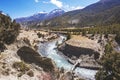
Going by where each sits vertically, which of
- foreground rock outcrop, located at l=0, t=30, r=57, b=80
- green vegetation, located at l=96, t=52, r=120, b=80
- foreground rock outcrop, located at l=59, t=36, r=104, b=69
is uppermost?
foreground rock outcrop, located at l=0, t=30, r=57, b=80

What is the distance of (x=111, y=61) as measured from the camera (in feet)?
148

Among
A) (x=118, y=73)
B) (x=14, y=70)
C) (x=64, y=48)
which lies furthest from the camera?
(x=64, y=48)

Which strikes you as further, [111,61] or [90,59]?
[90,59]

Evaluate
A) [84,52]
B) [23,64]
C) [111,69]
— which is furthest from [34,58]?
[84,52]

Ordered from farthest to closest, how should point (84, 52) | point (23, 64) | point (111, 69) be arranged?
point (84, 52) < point (111, 69) < point (23, 64)

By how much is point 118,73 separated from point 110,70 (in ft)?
6.99

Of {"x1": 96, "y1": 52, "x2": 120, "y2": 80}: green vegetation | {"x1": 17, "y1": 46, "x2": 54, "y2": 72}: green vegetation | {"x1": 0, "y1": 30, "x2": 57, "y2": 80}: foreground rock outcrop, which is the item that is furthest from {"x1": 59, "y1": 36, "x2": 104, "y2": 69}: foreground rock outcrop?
{"x1": 0, "y1": 30, "x2": 57, "y2": 80}: foreground rock outcrop

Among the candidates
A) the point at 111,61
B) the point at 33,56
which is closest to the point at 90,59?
the point at 111,61

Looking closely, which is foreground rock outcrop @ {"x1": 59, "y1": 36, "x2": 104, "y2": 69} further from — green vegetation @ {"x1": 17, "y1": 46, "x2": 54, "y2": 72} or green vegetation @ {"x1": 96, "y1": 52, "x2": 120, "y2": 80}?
green vegetation @ {"x1": 17, "y1": 46, "x2": 54, "y2": 72}

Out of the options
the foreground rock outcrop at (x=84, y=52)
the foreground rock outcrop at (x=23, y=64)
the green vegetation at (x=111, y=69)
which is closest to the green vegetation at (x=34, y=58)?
the foreground rock outcrop at (x=23, y=64)

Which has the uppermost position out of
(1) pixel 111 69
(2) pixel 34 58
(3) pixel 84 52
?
(2) pixel 34 58

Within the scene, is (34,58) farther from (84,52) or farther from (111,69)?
(84,52)

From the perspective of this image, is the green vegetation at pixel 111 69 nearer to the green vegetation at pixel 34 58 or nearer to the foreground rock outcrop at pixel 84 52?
the green vegetation at pixel 34 58

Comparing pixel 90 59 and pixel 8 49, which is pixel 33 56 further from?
pixel 90 59
